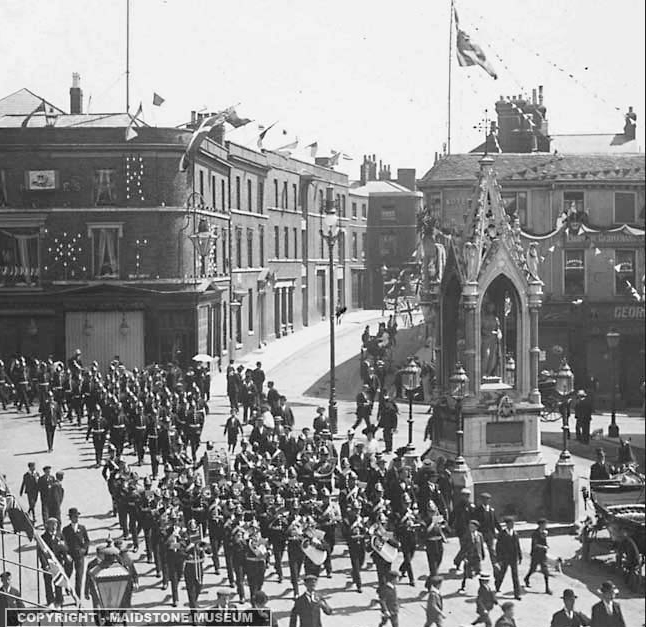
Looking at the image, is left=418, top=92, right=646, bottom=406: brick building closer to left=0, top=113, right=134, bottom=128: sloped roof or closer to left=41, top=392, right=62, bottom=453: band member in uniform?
left=0, top=113, right=134, bottom=128: sloped roof

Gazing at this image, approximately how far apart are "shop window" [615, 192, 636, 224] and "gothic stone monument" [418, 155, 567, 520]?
460 inches

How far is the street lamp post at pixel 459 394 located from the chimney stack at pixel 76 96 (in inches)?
359

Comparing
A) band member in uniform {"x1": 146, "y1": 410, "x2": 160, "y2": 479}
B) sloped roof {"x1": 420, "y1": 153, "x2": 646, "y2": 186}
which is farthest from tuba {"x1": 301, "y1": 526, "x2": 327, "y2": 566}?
sloped roof {"x1": 420, "y1": 153, "x2": 646, "y2": 186}

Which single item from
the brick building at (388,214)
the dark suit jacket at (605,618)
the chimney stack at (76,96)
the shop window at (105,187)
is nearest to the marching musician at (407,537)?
the dark suit jacket at (605,618)

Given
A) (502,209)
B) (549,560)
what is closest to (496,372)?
(502,209)

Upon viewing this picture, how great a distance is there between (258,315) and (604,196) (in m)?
11.4

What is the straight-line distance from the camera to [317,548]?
53.8 feet

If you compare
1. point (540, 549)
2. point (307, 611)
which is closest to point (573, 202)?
point (540, 549)

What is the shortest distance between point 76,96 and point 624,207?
694 inches

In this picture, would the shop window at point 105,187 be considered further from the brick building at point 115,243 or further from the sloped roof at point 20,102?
the sloped roof at point 20,102

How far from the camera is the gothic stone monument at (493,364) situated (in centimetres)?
2041

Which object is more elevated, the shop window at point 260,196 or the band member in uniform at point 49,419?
the shop window at point 260,196

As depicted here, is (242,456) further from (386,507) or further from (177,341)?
(177,341)

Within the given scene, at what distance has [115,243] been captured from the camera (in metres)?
25.0
